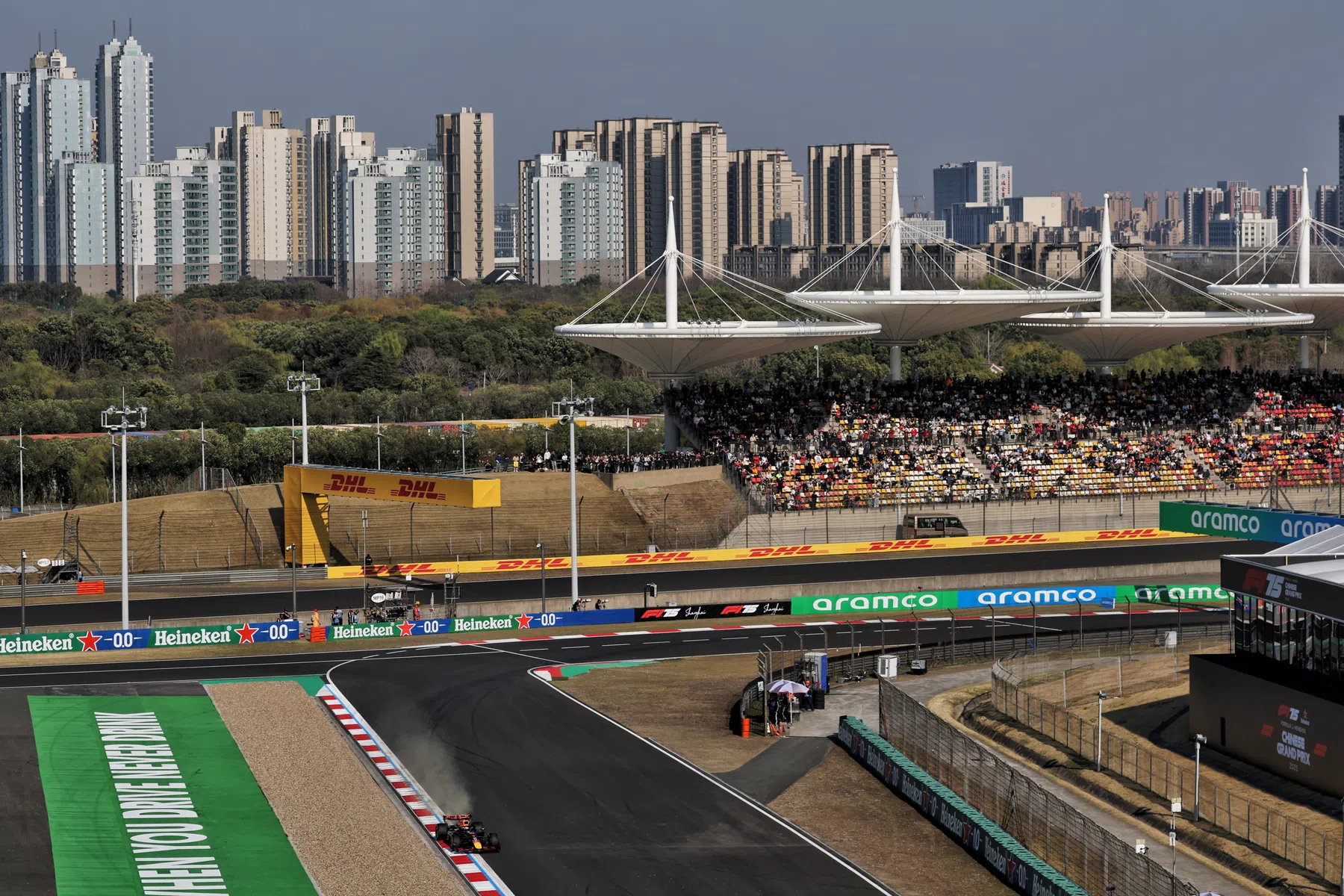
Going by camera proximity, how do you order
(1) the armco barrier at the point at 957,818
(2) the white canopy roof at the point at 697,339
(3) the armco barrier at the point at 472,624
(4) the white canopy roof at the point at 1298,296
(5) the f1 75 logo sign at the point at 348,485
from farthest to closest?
(4) the white canopy roof at the point at 1298,296 → (2) the white canopy roof at the point at 697,339 → (5) the f1 75 logo sign at the point at 348,485 → (3) the armco barrier at the point at 472,624 → (1) the armco barrier at the point at 957,818

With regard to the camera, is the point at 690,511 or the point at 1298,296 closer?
the point at 690,511

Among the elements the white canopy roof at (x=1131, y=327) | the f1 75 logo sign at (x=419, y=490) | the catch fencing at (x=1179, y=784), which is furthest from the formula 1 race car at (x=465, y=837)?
the white canopy roof at (x=1131, y=327)

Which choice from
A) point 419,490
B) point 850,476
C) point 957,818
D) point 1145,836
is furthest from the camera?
point 850,476

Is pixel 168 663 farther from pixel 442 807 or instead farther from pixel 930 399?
pixel 930 399

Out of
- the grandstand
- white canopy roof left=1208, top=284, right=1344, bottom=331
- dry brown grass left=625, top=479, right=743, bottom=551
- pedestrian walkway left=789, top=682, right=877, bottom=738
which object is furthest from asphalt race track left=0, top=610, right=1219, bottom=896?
white canopy roof left=1208, top=284, right=1344, bottom=331

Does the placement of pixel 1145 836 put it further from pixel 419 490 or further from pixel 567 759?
pixel 419 490

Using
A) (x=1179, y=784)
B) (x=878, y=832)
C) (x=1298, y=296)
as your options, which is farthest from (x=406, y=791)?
(x=1298, y=296)

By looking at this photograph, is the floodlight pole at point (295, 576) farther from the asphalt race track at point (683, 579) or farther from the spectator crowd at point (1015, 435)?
the spectator crowd at point (1015, 435)
